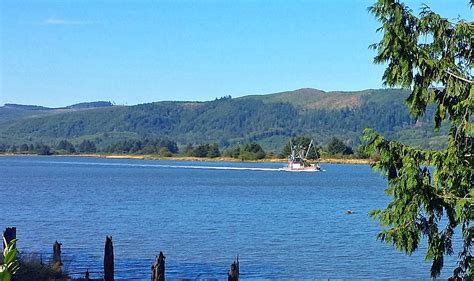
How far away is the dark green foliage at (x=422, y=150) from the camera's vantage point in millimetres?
15430

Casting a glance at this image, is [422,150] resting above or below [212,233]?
above

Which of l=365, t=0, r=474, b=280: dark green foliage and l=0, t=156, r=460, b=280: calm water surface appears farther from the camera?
l=0, t=156, r=460, b=280: calm water surface

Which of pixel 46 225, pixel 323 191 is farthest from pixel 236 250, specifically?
pixel 323 191

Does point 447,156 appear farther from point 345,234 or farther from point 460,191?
point 345,234

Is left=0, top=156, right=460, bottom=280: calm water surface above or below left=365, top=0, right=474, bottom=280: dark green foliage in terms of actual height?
below

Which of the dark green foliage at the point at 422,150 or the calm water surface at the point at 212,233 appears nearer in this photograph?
the dark green foliage at the point at 422,150

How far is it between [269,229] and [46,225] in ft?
53.8

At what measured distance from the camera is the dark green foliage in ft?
50.6

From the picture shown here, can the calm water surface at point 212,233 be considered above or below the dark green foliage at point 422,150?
below

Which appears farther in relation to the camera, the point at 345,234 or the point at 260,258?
the point at 345,234

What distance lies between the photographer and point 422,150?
15.6 meters

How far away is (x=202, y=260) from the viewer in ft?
128

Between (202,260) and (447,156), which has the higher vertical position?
(447,156)

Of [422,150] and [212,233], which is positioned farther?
[212,233]
